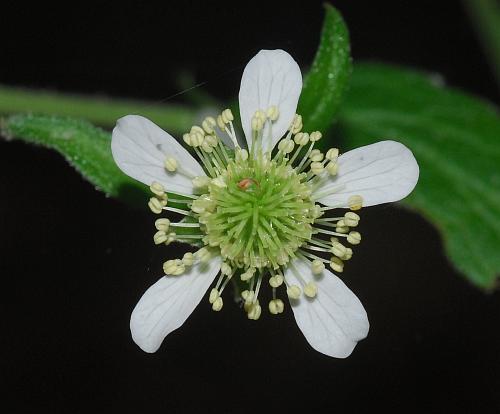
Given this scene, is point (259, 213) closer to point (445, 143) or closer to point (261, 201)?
point (261, 201)

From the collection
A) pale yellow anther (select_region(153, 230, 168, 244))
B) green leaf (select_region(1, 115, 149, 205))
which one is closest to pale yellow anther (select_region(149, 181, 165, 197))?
pale yellow anther (select_region(153, 230, 168, 244))

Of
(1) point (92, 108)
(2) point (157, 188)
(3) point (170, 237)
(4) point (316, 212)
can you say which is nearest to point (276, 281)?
(4) point (316, 212)

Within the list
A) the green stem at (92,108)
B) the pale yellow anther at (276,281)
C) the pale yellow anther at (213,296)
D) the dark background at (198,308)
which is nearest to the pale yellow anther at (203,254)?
the pale yellow anther at (213,296)

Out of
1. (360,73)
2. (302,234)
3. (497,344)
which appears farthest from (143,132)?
(497,344)

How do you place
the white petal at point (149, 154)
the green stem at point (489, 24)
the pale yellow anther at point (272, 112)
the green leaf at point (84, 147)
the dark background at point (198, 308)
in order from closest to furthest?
the white petal at point (149, 154) < the pale yellow anther at point (272, 112) < the green leaf at point (84, 147) < the dark background at point (198, 308) < the green stem at point (489, 24)

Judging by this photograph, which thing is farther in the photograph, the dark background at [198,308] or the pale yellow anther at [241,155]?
the dark background at [198,308]

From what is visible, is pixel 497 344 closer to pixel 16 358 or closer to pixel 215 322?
pixel 215 322

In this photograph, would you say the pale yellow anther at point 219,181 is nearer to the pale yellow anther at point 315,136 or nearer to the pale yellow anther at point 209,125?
the pale yellow anther at point 209,125
